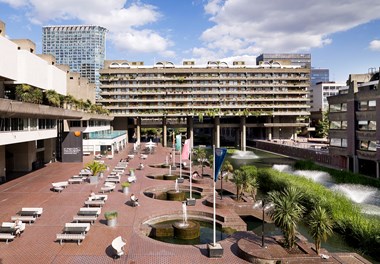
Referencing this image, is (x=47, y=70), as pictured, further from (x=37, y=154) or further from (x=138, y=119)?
(x=138, y=119)

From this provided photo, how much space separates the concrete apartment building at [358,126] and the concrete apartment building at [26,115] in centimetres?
4339

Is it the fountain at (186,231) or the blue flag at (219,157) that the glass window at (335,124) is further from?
the blue flag at (219,157)

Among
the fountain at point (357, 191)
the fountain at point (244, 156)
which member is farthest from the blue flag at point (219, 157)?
the fountain at point (244, 156)

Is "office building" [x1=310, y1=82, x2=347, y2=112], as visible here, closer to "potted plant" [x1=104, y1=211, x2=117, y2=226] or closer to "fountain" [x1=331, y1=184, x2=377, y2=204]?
"fountain" [x1=331, y1=184, x2=377, y2=204]

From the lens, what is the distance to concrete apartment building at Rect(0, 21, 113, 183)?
3228 cm

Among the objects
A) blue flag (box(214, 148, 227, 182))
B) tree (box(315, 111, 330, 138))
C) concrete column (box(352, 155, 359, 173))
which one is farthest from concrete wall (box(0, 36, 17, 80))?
tree (box(315, 111, 330, 138))

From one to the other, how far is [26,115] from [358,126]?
153ft

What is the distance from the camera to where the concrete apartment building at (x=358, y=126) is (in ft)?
154

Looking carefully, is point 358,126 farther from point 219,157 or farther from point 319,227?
point 219,157

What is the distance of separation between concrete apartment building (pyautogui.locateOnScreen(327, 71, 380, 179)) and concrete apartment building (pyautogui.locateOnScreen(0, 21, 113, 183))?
142 ft

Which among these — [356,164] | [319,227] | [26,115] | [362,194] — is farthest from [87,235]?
[356,164]

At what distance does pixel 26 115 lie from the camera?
34406 millimetres

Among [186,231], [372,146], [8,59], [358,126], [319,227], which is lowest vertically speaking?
[186,231]

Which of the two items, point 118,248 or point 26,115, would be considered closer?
point 118,248
